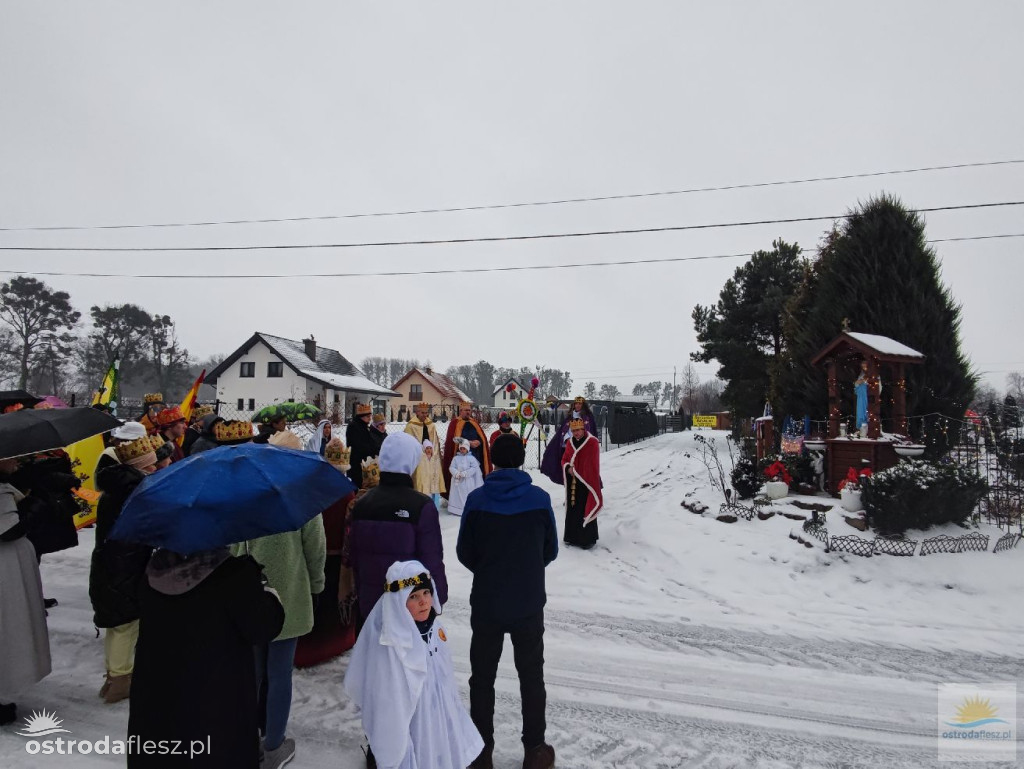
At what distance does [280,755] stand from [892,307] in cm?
1495

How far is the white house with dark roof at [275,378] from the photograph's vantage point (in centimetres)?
3656

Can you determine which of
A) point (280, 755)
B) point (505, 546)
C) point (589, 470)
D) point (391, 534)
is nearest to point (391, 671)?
point (391, 534)

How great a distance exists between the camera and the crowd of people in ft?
7.46

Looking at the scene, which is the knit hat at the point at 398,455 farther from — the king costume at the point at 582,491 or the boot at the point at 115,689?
the king costume at the point at 582,491

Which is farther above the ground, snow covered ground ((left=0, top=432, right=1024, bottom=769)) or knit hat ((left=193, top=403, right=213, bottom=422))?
knit hat ((left=193, top=403, right=213, bottom=422))

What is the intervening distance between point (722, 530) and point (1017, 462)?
7.24 metres

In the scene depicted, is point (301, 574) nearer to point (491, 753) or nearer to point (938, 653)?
point (491, 753)

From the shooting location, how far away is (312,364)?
38906mm

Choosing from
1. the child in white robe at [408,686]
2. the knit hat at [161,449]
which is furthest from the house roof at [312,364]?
the child in white robe at [408,686]

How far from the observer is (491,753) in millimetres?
3215

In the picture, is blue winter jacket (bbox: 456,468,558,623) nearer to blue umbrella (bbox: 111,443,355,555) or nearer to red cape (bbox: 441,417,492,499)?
blue umbrella (bbox: 111,443,355,555)

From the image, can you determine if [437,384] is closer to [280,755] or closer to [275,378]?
[275,378]

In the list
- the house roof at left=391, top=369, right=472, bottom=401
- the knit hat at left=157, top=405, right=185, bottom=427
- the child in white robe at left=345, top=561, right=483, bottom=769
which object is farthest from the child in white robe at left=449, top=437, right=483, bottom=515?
the house roof at left=391, top=369, right=472, bottom=401

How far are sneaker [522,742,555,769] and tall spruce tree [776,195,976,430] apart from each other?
11.8m
